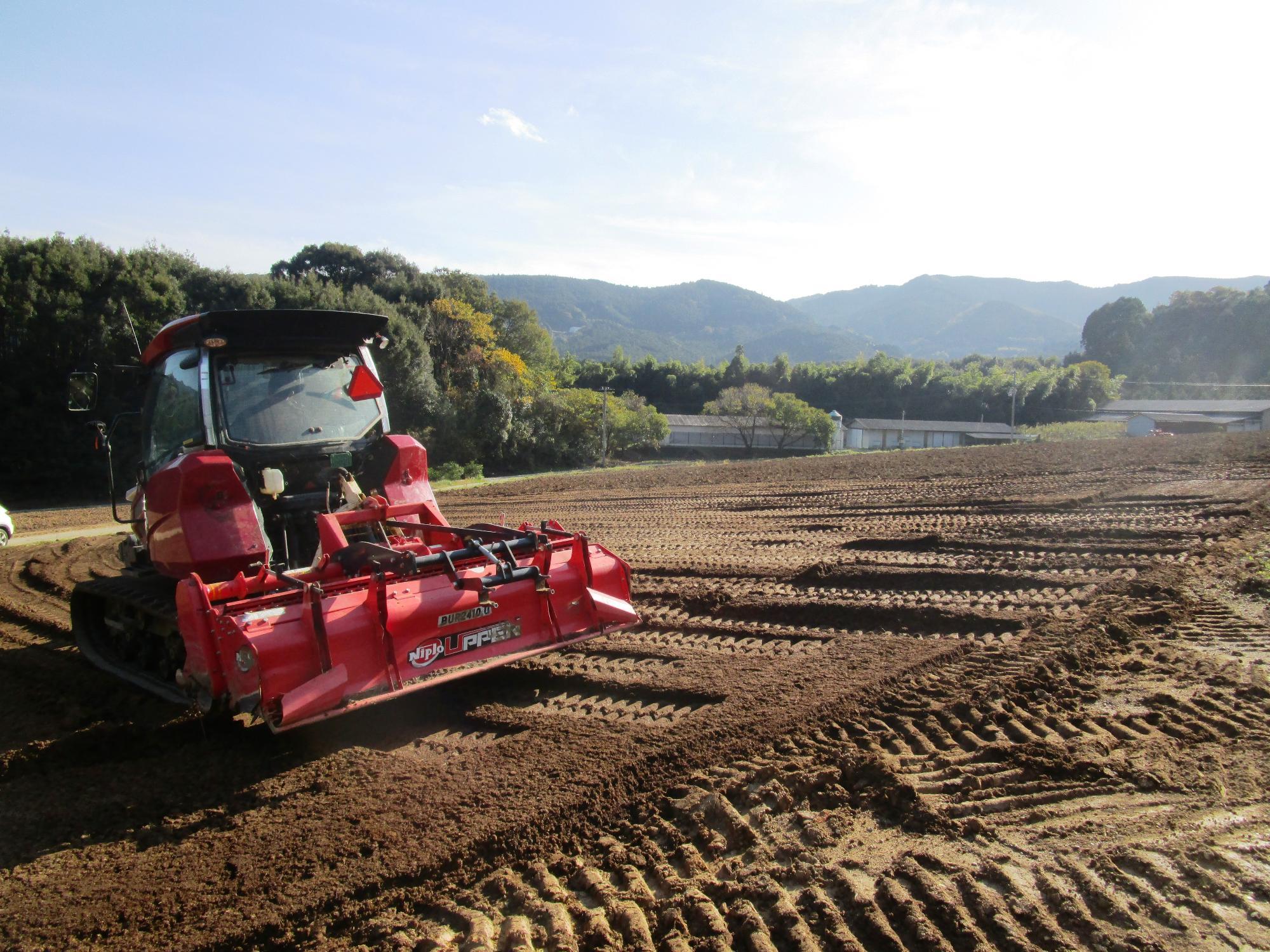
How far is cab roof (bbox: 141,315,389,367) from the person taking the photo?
5180mm

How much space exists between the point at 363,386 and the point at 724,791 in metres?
3.91

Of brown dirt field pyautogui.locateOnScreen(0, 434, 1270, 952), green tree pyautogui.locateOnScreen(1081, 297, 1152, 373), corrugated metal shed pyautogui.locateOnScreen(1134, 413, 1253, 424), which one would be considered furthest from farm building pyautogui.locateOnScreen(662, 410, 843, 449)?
green tree pyautogui.locateOnScreen(1081, 297, 1152, 373)

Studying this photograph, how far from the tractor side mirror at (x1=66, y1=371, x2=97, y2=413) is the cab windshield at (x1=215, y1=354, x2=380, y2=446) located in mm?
1421

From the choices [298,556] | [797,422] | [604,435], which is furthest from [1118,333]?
[298,556]

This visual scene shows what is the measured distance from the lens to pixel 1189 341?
95.0 m

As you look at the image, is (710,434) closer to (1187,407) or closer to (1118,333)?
(1187,407)

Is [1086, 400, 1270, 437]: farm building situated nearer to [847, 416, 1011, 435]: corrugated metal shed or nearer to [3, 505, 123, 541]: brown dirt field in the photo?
[847, 416, 1011, 435]: corrugated metal shed

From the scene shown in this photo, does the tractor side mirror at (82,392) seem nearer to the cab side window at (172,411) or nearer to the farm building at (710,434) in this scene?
the cab side window at (172,411)

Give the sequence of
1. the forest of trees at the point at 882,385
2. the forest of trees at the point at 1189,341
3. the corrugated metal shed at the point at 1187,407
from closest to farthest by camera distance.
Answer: the corrugated metal shed at the point at 1187,407
the forest of trees at the point at 882,385
the forest of trees at the point at 1189,341

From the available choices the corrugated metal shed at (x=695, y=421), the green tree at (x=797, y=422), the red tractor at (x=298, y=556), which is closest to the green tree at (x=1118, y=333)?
the corrugated metal shed at (x=695, y=421)

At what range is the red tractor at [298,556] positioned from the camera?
402cm

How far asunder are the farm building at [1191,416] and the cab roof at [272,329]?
4250 centimetres

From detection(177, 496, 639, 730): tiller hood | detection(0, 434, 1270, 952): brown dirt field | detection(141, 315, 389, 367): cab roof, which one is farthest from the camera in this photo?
detection(141, 315, 389, 367): cab roof

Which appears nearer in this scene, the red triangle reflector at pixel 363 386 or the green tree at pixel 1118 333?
the red triangle reflector at pixel 363 386
